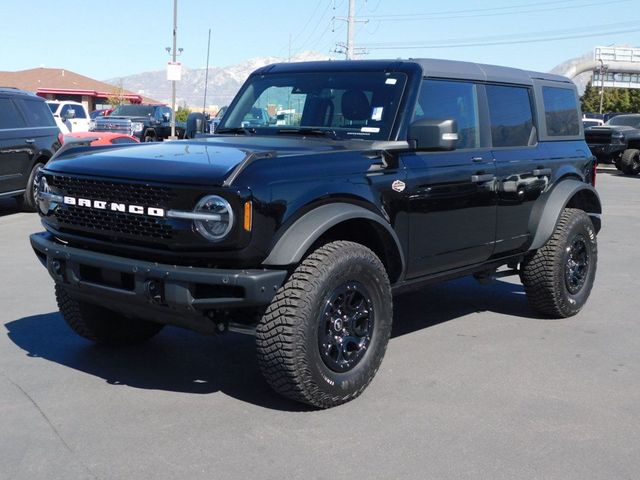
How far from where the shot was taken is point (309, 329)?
4082 mm

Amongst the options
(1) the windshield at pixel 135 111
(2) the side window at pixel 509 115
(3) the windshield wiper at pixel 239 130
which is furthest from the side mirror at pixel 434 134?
(1) the windshield at pixel 135 111

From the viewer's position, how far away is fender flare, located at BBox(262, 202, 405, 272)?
13.1 ft

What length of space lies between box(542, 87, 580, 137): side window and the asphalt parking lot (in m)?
1.56

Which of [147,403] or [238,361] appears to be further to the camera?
[238,361]

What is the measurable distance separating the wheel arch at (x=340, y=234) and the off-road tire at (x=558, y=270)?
6.21ft

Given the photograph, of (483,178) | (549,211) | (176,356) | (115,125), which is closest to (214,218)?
(176,356)

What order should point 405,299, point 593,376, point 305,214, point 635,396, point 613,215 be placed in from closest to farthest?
point 305,214 → point 635,396 → point 593,376 → point 405,299 → point 613,215

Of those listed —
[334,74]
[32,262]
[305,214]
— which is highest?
[334,74]

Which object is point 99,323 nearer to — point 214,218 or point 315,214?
point 214,218

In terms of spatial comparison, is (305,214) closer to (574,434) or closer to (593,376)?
(574,434)

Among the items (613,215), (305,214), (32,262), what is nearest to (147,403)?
(305,214)

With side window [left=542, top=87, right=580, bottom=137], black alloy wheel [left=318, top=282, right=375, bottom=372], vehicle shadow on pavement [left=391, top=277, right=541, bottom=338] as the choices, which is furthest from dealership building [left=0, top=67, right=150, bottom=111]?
black alloy wheel [left=318, top=282, right=375, bottom=372]

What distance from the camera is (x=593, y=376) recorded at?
5.07 meters

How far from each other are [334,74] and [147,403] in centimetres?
252
